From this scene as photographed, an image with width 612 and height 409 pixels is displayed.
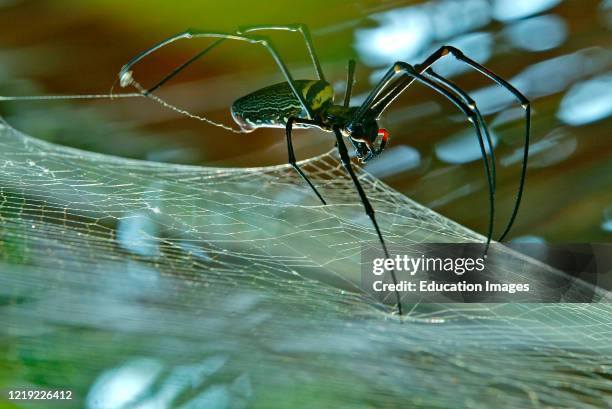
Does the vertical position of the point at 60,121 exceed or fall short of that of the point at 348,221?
it exceeds it

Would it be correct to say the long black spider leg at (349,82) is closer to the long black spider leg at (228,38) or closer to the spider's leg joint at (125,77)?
the long black spider leg at (228,38)

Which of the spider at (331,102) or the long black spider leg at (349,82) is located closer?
the spider at (331,102)

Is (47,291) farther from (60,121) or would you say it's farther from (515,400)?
(515,400)

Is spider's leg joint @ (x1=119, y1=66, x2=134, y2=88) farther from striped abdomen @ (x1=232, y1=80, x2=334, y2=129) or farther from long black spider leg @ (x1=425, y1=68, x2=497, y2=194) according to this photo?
long black spider leg @ (x1=425, y1=68, x2=497, y2=194)

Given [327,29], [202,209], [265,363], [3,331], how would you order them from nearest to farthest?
1. [3,331]
2. [265,363]
3. [327,29]
4. [202,209]

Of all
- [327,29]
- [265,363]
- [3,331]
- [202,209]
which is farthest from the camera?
[202,209]

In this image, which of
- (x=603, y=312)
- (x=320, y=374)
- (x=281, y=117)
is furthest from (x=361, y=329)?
(x=603, y=312)

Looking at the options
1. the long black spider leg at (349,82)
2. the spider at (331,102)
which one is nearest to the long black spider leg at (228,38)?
the spider at (331,102)

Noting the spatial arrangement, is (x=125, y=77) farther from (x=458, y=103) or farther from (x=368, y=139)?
(x=458, y=103)
